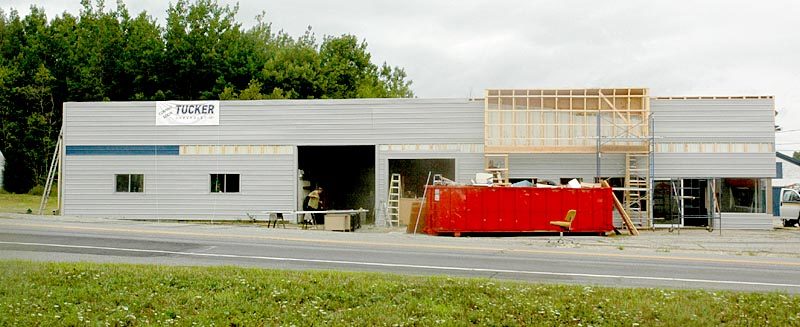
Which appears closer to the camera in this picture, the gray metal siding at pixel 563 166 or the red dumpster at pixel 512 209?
the red dumpster at pixel 512 209

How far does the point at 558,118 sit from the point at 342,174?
12541 mm

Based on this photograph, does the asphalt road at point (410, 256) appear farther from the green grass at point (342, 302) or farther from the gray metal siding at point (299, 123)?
the gray metal siding at point (299, 123)

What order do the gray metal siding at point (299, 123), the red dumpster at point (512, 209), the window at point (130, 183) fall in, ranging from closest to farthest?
the red dumpster at point (512, 209)
the gray metal siding at point (299, 123)
the window at point (130, 183)

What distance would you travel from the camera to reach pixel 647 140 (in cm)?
3212

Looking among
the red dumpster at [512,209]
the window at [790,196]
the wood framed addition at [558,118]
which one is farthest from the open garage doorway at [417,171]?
the window at [790,196]

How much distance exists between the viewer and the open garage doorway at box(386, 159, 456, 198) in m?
35.0

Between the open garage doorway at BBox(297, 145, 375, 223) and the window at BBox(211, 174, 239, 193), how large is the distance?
11.5 ft

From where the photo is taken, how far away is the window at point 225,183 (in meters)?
34.1

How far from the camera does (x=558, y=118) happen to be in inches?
1307

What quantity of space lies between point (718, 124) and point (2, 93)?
A: 54814 mm

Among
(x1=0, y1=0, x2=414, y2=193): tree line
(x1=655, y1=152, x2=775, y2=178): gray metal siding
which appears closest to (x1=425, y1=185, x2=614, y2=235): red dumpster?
(x1=655, y1=152, x2=775, y2=178): gray metal siding

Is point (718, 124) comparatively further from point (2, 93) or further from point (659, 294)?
point (2, 93)

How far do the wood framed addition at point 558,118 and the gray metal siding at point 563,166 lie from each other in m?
0.61

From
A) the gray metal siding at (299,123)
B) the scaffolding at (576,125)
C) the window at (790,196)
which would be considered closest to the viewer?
the scaffolding at (576,125)
